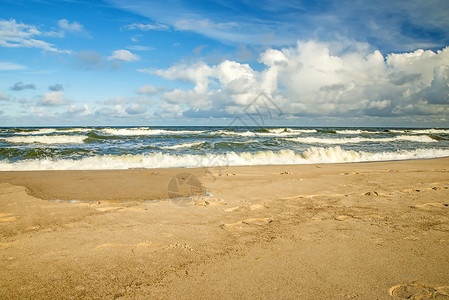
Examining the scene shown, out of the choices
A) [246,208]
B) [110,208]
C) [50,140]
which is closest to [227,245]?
[246,208]

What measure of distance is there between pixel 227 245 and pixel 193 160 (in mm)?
8761

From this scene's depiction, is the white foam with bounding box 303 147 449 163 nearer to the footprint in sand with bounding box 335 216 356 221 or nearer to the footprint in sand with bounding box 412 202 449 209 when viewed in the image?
the footprint in sand with bounding box 412 202 449 209

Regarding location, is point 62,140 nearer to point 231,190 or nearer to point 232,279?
point 231,190

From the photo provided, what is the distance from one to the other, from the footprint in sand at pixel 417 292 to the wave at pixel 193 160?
8.94m

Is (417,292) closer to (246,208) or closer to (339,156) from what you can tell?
(246,208)

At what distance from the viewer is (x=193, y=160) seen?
37.9ft

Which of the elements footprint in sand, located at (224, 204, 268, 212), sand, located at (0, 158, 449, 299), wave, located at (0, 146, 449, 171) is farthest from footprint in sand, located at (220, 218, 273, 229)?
wave, located at (0, 146, 449, 171)

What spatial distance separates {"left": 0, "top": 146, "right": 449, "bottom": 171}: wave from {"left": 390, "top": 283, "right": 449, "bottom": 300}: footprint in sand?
894 centimetres

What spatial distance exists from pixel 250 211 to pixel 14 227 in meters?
3.24

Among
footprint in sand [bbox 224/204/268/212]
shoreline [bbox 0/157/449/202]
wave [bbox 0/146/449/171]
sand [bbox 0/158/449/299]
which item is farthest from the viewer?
wave [bbox 0/146/449/171]

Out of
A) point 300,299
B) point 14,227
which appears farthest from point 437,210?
point 14,227

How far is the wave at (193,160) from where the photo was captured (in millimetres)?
10203

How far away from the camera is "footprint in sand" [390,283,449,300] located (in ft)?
6.69

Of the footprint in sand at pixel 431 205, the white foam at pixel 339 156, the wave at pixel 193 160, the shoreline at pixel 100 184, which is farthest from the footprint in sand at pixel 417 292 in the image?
the white foam at pixel 339 156
